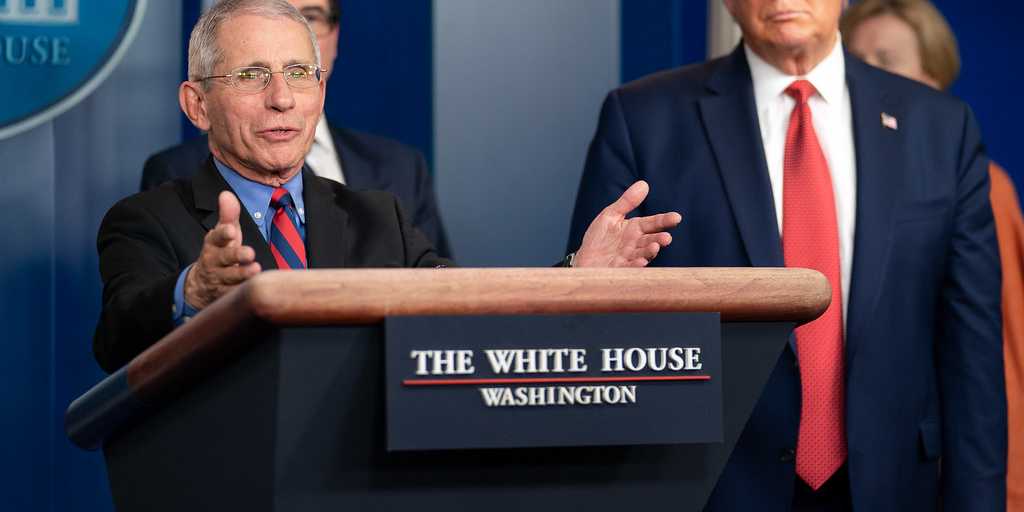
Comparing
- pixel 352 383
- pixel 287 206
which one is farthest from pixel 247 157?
pixel 352 383

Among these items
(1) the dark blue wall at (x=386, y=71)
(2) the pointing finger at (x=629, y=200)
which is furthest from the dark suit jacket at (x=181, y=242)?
(1) the dark blue wall at (x=386, y=71)

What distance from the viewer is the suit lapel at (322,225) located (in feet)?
5.47

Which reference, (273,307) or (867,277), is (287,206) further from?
(867,277)

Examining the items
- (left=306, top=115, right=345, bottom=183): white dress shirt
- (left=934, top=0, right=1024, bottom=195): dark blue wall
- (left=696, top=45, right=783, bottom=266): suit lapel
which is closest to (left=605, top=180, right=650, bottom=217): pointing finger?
(left=696, top=45, right=783, bottom=266): suit lapel

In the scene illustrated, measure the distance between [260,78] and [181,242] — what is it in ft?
0.73

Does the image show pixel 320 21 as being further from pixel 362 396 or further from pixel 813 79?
pixel 362 396

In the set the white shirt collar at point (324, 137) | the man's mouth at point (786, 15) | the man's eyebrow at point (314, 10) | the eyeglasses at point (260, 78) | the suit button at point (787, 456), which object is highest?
the man's eyebrow at point (314, 10)

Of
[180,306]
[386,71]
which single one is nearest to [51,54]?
[386,71]

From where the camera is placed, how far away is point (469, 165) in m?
3.56

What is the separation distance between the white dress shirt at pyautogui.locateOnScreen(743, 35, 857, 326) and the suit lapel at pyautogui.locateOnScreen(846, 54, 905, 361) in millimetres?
27

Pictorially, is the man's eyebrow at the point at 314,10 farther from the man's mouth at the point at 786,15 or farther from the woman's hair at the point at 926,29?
the woman's hair at the point at 926,29

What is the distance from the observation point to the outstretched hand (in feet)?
4.91

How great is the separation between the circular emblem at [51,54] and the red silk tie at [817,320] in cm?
A: 147

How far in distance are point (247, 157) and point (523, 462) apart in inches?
26.9
